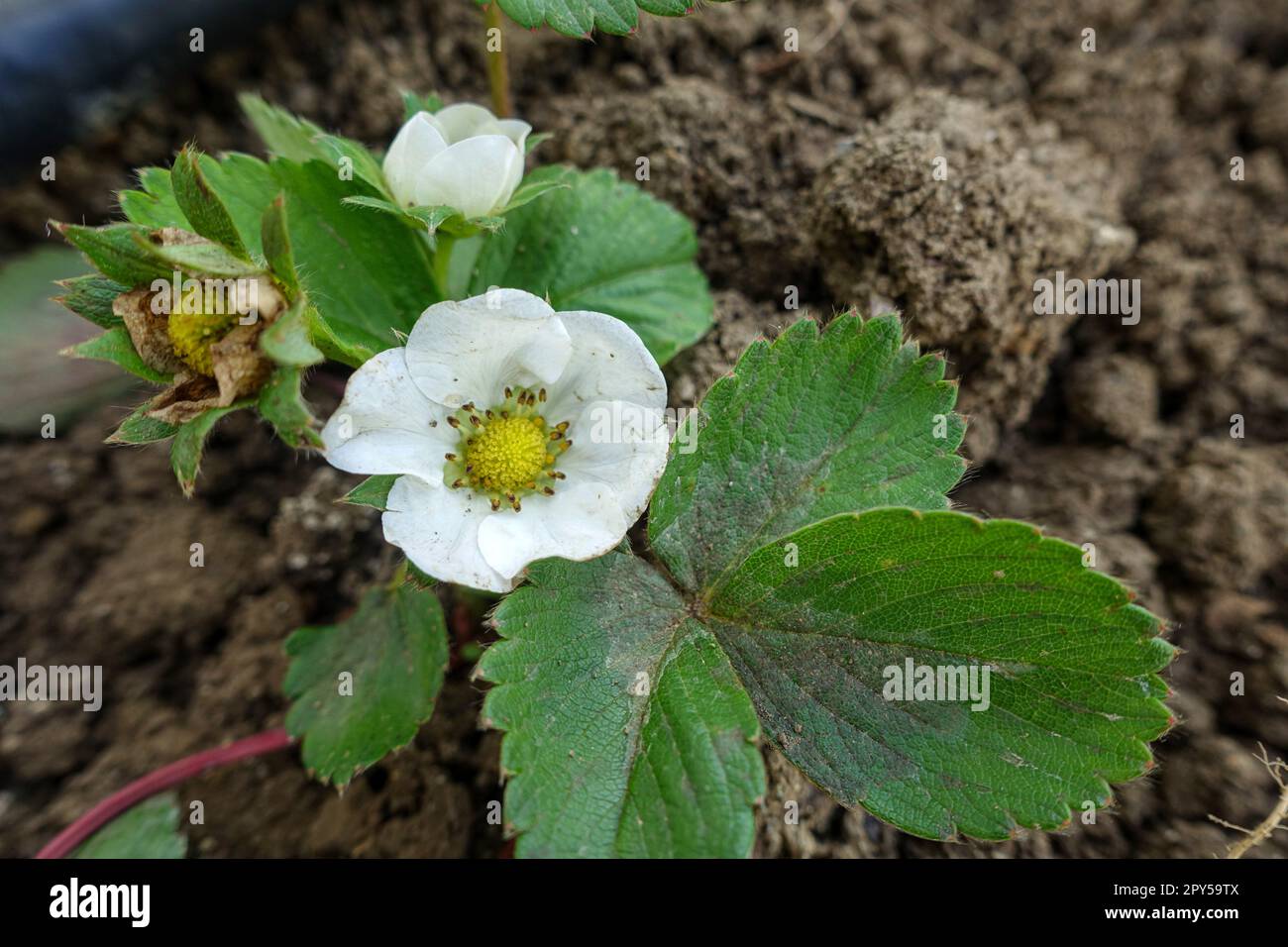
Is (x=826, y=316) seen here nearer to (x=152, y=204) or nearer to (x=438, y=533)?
(x=438, y=533)

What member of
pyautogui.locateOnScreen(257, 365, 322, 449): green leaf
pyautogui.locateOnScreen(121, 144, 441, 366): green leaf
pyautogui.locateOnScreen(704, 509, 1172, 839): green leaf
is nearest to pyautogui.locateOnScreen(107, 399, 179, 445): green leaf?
pyautogui.locateOnScreen(257, 365, 322, 449): green leaf

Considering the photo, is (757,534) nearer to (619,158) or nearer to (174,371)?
(174,371)

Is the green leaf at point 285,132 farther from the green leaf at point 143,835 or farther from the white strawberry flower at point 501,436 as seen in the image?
the green leaf at point 143,835

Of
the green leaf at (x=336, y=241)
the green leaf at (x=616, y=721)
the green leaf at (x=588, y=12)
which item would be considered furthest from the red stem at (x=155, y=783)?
the green leaf at (x=588, y=12)

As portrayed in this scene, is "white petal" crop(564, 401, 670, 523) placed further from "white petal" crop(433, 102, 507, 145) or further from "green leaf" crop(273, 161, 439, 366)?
"white petal" crop(433, 102, 507, 145)

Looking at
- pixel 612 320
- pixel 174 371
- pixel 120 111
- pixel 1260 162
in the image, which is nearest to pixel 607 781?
pixel 612 320

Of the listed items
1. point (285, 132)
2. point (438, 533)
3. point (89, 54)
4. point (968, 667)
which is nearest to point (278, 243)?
point (438, 533)
